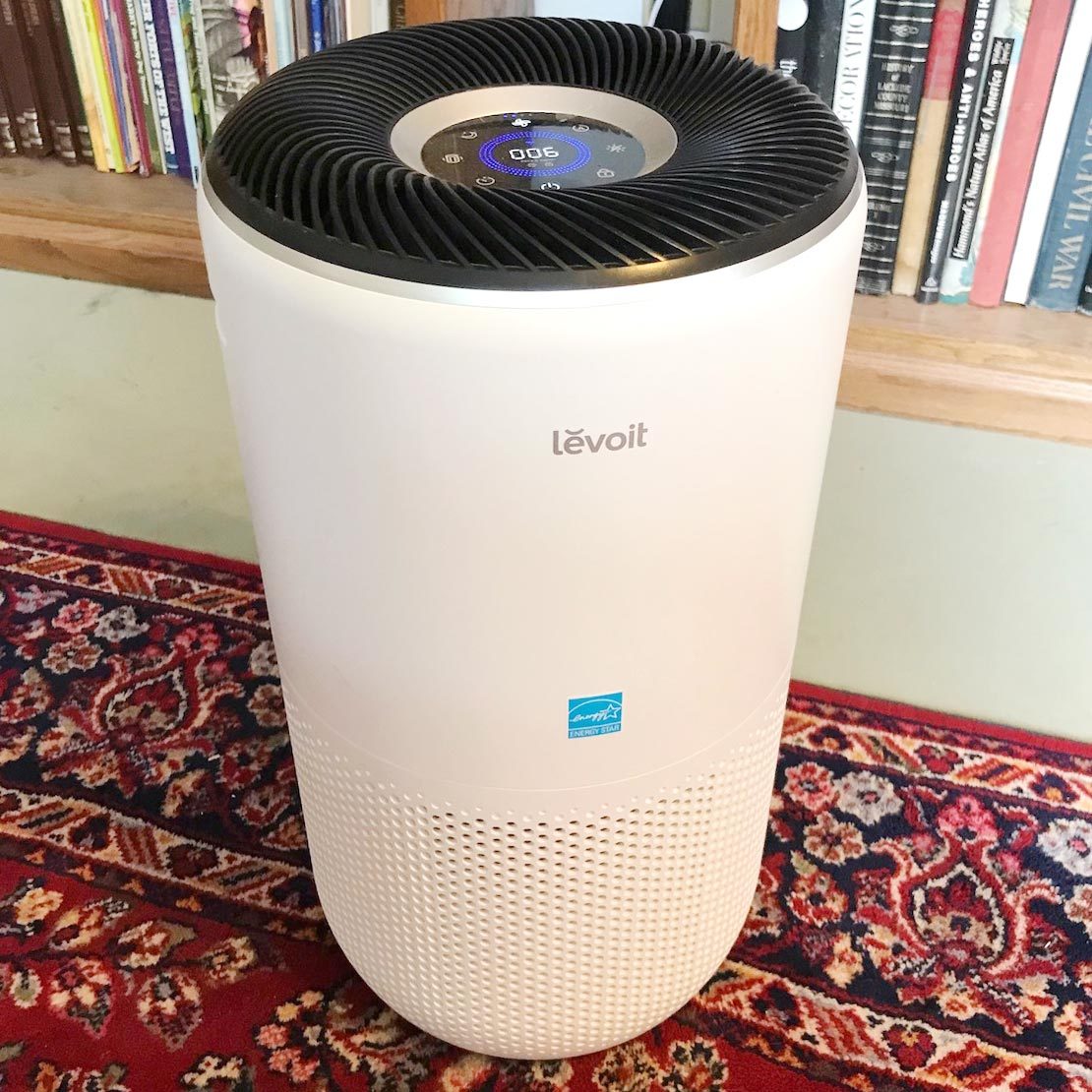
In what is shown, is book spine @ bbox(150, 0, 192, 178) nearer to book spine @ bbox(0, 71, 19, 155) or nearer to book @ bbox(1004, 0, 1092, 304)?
book spine @ bbox(0, 71, 19, 155)

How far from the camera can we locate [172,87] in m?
1.13

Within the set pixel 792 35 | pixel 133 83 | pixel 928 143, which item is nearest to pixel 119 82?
pixel 133 83

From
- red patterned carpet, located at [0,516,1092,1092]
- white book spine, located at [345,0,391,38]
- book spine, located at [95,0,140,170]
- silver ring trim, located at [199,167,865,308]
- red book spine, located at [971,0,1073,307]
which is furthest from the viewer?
book spine, located at [95,0,140,170]

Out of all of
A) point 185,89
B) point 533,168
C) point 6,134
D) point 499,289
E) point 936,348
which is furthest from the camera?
point 6,134

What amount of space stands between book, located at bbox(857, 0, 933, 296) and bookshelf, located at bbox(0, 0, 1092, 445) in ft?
0.14

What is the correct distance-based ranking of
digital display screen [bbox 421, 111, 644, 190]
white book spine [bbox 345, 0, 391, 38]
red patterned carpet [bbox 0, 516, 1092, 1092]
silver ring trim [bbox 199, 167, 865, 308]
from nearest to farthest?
silver ring trim [bbox 199, 167, 865, 308], digital display screen [bbox 421, 111, 644, 190], red patterned carpet [bbox 0, 516, 1092, 1092], white book spine [bbox 345, 0, 391, 38]

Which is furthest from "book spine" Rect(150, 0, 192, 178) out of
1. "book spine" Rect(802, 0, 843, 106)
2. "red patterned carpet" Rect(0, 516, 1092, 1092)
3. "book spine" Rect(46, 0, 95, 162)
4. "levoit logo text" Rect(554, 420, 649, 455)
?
"levoit logo text" Rect(554, 420, 649, 455)

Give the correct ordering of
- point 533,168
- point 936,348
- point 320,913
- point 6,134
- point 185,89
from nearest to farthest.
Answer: point 533,168, point 320,913, point 936,348, point 185,89, point 6,134

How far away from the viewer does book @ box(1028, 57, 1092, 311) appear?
0.95 m

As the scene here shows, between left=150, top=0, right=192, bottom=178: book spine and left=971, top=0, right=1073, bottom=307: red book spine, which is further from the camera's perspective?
left=150, top=0, right=192, bottom=178: book spine

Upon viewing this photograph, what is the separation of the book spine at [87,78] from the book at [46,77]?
2 centimetres

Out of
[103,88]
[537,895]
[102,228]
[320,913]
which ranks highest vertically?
[103,88]

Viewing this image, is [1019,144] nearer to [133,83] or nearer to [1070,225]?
[1070,225]

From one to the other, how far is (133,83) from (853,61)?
67 cm
